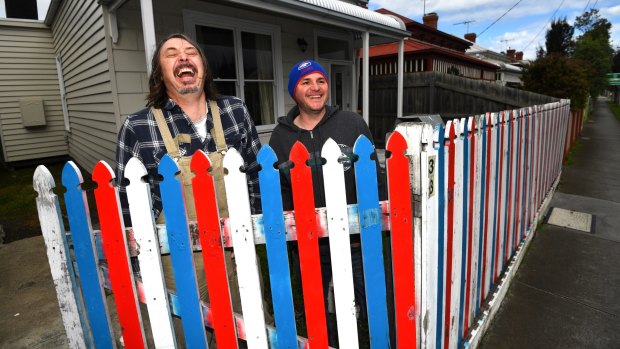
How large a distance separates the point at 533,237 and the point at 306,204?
141 inches

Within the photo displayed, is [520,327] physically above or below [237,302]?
below

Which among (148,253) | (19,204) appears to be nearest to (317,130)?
(148,253)

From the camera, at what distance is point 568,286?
2863mm

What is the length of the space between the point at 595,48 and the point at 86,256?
44329 mm

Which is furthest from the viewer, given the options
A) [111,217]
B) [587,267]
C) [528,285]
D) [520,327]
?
[587,267]

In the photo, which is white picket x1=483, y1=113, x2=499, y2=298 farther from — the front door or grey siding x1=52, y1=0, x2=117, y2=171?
the front door

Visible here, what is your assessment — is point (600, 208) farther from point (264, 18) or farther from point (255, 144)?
point (264, 18)

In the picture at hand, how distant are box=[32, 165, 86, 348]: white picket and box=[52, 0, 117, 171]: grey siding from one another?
13.0 feet

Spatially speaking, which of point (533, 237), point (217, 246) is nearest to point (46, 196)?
point (217, 246)

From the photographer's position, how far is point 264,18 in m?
5.94

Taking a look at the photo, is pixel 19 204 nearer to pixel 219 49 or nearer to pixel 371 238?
pixel 219 49

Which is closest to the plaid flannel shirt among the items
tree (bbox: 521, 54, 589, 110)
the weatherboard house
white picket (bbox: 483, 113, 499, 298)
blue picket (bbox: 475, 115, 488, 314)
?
blue picket (bbox: 475, 115, 488, 314)

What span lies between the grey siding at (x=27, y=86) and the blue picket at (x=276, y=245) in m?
10.6

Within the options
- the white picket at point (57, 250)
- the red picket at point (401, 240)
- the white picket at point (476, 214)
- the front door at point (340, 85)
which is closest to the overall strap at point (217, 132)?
the white picket at point (57, 250)
